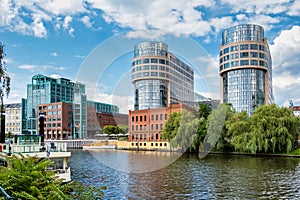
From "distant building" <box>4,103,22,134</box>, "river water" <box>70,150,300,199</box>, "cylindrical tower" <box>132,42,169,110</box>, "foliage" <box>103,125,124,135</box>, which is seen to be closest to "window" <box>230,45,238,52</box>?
"cylindrical tower" <box>132,42,169,110</box>

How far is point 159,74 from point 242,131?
65.3 feet

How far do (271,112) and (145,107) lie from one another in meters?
41.2

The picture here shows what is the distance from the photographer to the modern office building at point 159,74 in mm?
42669

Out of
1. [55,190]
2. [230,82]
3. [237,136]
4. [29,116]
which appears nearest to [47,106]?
[29,116]

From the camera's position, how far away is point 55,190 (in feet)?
37.8

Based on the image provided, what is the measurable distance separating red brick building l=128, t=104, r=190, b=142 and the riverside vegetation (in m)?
16.1

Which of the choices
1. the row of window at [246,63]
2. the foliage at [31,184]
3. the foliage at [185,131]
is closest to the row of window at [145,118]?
the foliage at [185,131]

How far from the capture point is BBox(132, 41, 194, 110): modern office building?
140 ft

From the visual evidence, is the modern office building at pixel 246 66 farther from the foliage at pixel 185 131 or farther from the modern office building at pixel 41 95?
the modern office building at pixel 41 95

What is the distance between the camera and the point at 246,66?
113 m

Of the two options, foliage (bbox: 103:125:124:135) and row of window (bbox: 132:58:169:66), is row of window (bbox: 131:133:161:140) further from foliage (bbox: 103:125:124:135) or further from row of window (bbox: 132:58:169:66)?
row of window (bbox: 132:58:169:66)

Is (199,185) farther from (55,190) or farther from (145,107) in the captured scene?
(145,107)

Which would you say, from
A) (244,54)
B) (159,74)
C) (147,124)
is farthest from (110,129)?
(159,74)

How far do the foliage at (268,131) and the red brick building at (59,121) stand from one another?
9743 centimetres
